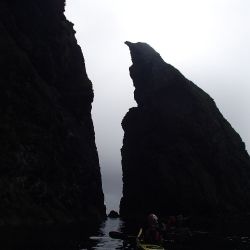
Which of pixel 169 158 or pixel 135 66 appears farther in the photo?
pixel 135 66

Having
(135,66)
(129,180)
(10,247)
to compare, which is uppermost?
(135,66)

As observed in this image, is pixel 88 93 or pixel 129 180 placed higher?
pixel 88 93

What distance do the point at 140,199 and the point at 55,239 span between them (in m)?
77.2

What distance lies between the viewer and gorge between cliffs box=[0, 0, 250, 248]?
69.4 m

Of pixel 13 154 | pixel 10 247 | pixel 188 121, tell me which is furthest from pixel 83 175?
pixel 10 247

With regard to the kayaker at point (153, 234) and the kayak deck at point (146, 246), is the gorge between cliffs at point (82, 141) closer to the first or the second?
the kayaker at point (153, 234)

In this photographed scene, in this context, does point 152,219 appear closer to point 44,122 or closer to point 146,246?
point 146,246

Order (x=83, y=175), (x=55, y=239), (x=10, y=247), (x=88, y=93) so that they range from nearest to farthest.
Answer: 1. (x=10, y=247)
2. (x=55, y=239)
3. (x=83, y=175)
4. (x=88, y=93)

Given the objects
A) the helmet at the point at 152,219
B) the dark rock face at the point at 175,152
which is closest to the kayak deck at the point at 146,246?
the helmet at the point at 152,219

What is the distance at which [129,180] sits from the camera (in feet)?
406

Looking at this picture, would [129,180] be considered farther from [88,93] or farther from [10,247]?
[10,247]

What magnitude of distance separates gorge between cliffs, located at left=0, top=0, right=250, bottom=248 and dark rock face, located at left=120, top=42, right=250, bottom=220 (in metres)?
0.26

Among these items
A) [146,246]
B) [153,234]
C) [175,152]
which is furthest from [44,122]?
[146,246]

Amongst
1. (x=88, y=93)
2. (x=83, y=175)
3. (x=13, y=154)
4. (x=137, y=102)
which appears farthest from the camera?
(x=137, y=102)
